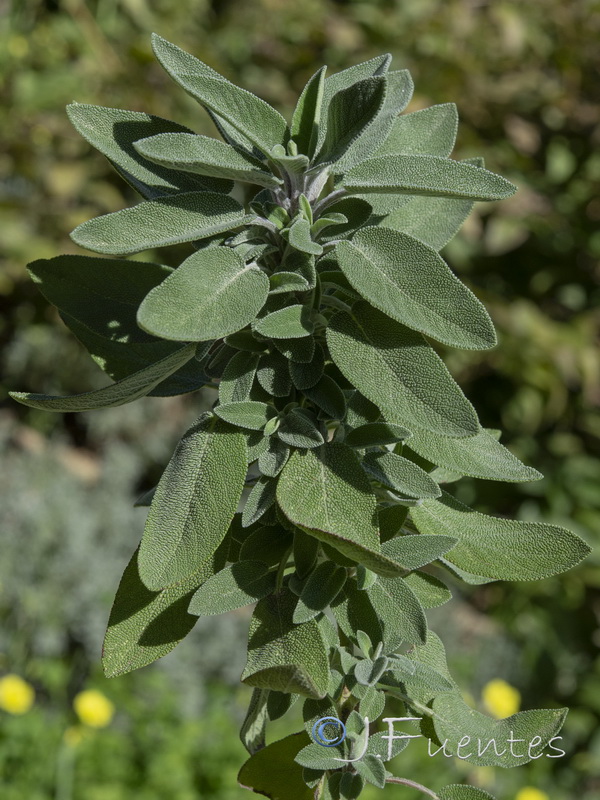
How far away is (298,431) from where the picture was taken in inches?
21.2

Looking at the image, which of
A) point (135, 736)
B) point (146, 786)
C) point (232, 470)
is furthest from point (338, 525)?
point (135, 736)

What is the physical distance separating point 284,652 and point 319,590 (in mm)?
47

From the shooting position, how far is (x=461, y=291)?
492 millimetres

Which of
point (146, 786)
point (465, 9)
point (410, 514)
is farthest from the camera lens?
point (465, 9)

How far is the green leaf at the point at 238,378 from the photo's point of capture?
0.54m

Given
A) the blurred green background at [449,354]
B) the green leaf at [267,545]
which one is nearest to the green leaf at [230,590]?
the green leaf at [267,545]

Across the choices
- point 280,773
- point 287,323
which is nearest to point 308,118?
point 287,323

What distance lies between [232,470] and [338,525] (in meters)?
0.08

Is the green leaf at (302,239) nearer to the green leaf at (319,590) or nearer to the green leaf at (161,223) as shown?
the green leaf at (161,223)

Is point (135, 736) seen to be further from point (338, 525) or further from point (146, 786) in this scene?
point (338, 525)

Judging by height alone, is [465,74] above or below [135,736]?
above

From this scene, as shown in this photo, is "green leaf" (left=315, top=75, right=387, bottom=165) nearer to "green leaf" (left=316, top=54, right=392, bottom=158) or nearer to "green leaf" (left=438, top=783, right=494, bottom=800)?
"green leaf" (left=316, top=54, right=392, bottom=158)

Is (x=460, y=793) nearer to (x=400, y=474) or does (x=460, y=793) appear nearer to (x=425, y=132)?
(x=400, y=474)

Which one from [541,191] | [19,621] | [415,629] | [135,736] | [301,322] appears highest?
[301,322]
